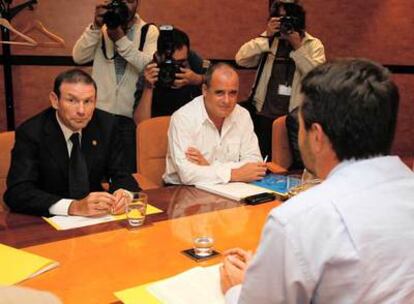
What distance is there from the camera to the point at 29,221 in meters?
1.98

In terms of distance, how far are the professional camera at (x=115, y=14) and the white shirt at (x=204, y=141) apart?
32.7 inches

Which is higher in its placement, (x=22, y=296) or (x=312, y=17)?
(x=312, y=17)

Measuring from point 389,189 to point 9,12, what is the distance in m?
Result: 3.68

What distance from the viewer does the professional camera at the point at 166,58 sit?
3.36 metres

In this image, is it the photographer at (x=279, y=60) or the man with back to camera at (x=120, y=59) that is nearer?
the man with back to camera at (x=120, y=59)

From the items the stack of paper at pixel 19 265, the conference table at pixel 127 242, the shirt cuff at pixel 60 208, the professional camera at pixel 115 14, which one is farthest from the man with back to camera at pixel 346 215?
the professional camera at pixel 115 14

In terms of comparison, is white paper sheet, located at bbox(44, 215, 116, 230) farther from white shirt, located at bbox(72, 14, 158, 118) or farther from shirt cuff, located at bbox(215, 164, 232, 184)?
white shirt, located at bbox(72, 14, 158, 118)

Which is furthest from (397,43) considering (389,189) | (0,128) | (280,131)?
(389,189)

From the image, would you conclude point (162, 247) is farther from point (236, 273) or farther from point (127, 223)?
point (236, 273)

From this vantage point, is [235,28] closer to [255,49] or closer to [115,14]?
[255,49]

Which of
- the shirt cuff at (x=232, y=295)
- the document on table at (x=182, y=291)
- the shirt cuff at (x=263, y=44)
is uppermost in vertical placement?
the shirt cuff at (x=263, y=44)

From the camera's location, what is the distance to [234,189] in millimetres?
2432

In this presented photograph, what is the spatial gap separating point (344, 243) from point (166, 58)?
262 cm

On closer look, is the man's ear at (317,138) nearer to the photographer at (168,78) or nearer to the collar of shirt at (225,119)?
the collar of shirt at (225,119)
